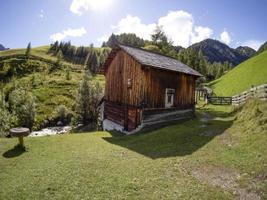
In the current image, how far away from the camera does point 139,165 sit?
1111cm

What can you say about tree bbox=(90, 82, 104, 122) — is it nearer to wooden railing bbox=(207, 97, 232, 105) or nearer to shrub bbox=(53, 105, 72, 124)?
shrub bbox=(53, 105, 72, 124)

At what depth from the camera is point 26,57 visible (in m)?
102

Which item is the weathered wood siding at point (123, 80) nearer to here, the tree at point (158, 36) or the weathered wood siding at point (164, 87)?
the weathered wood siding at point (164, 87)

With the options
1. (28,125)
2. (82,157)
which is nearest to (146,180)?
(82,157)

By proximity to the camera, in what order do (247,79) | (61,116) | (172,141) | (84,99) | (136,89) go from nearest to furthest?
(172,141) → (136,89) → (84,99) → (61,116) → (247,79)

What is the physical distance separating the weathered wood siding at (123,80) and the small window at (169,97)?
3382mm

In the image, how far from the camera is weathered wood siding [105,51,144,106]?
788 inches

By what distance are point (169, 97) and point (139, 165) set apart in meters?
12.0

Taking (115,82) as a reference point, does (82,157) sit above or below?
below

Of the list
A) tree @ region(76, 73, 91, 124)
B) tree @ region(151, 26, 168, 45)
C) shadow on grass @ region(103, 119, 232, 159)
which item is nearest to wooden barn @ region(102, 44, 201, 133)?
shadow on grass @ region(103, 119, 232, 159)

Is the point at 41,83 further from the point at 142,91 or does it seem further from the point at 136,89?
the point at 142,91

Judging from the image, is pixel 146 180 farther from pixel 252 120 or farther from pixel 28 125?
pixel 28 125

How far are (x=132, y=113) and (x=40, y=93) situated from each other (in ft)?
153

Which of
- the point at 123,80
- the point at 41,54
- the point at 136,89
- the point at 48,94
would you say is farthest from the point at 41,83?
the point at 41,54
